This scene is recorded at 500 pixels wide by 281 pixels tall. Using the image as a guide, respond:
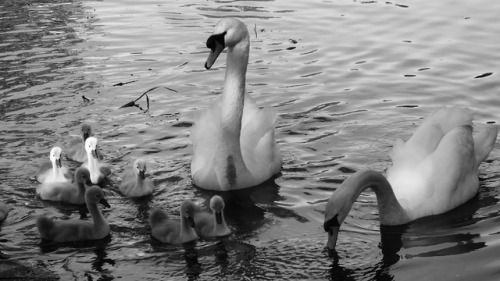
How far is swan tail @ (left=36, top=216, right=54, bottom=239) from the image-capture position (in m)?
9.69

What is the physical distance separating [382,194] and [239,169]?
1.93 metres

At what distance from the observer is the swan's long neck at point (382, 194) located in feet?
30.9

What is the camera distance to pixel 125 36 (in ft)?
58.5

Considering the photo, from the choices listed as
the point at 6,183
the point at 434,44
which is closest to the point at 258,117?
the point at 6,183

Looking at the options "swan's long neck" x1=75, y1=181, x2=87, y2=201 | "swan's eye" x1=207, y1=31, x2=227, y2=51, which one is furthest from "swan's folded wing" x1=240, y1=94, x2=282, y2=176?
"swan's long neck" x1=75, y1=181, x2=87, y2=201

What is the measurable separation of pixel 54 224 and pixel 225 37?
2796 millimetres

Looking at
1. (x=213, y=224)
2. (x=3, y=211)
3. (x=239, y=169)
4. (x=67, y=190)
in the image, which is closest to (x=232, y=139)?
(x=239, y=169)

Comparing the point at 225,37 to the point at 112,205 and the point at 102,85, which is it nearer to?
the point at 112,205

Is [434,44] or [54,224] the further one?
[434,44]

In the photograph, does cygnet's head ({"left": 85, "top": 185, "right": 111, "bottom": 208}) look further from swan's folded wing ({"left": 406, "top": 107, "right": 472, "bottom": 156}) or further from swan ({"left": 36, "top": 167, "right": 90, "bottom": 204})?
swan's folded wing ({"left": 406, "top": 107, "right": 472, "bottom": 156})

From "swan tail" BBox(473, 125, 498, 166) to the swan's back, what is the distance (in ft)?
0.50

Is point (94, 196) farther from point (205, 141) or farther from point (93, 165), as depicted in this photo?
point (205, 141)

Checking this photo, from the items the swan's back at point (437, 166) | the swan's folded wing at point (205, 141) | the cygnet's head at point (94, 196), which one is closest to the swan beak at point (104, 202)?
the cygnet's head at point (94, 196)

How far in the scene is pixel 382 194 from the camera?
9859 millimetres
